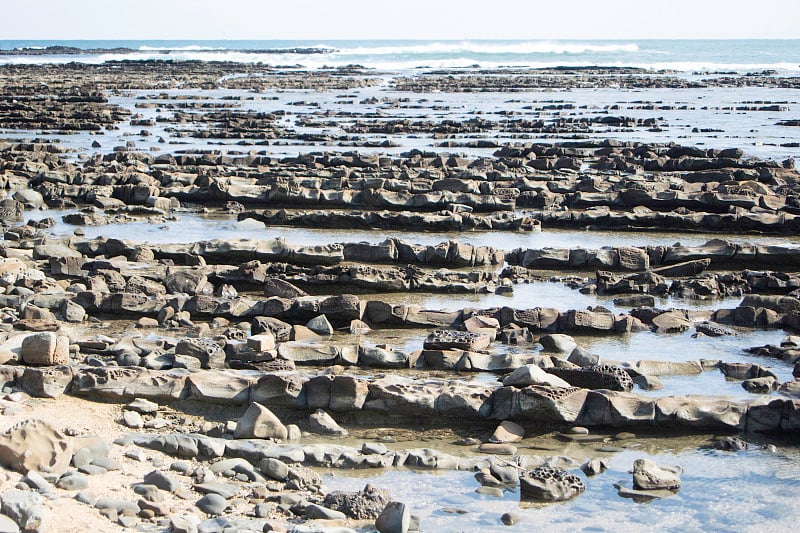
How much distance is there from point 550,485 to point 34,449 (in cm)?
401

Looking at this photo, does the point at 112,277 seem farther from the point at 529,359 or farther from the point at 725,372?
the point at 725,372

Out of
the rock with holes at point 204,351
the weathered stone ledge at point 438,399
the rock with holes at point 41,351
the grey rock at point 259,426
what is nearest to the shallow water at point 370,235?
the rock with holes at point 204,351

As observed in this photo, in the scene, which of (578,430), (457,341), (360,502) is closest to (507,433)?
(578,430)

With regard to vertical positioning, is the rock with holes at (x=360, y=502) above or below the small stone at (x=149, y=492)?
below

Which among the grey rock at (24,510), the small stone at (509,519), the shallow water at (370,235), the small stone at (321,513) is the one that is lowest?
the shallow water at (370,235)

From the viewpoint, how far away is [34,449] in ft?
23.7

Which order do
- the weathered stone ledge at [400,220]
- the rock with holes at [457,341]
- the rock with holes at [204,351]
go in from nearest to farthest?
the rock with holes at [204,351]
the rock with holes at [457,341]
the weathered stone ledge at [400,220]

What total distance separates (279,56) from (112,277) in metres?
123

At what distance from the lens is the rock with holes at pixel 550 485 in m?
7.32

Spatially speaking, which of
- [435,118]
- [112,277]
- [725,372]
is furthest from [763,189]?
[435,118]

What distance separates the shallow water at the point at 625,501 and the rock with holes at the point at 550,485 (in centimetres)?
8

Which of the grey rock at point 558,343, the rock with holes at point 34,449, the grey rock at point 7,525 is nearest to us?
the grey rock at point 7,525

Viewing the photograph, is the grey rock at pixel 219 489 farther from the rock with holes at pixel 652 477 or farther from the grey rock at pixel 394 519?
the rock with holes at pixel 652 477

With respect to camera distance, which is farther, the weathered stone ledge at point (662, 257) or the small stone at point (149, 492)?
the weathered stone ledge at point (662, 257)
